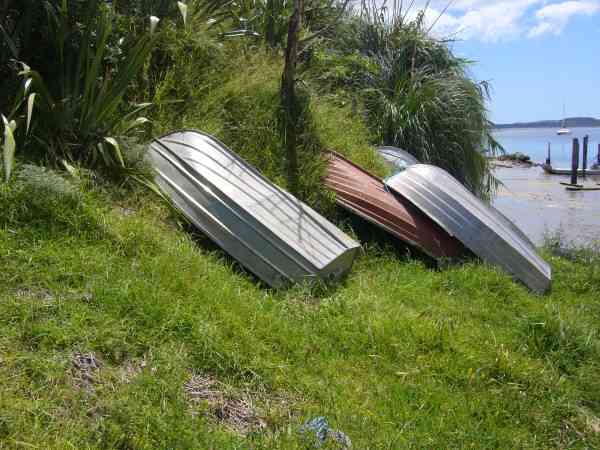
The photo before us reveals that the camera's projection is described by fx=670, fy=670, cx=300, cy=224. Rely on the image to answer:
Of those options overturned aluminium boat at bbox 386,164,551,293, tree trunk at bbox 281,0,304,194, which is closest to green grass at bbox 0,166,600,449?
overturned aluminium boat at bbox 386,164,551,293

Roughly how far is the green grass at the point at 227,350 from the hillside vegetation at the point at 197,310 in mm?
11

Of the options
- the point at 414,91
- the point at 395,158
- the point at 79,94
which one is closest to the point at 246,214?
the point at 79,94

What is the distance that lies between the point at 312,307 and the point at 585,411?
1599 mm

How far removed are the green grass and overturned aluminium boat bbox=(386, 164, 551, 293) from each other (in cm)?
81

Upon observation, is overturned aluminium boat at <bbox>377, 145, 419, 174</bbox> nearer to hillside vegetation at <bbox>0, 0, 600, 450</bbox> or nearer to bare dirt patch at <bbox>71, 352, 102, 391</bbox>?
hillside vegetation at <bbox>0, 0, 600, 450</bbox>

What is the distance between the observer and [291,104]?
21.3 ft

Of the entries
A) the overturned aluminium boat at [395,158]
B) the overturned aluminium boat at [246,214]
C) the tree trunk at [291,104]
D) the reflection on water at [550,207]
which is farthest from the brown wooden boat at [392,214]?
the reflection on water at [550,207]

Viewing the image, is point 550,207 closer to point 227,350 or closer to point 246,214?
point 246,214

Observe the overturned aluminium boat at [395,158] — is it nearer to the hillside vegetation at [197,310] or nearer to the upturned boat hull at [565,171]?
the hillside vegetation at [197,310]

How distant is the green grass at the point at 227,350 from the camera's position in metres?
2.62

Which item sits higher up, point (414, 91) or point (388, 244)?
point (414, 91)

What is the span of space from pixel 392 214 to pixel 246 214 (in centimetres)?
160

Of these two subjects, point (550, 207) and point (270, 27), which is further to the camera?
point (550, 207)

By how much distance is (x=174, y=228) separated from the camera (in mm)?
4383
